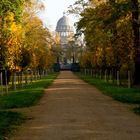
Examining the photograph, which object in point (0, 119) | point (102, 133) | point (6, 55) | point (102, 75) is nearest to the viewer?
point (102, 133)

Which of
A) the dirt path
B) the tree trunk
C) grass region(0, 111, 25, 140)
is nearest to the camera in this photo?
the dirt path

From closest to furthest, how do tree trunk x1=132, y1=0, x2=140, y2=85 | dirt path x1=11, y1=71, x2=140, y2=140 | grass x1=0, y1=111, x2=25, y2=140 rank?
dirt path x1=11, y1=71, x2=140, y2=140 < grass x1=0, y1=111, x2=25, y2=140 < tree trunk x1=132, y1=0, x2=140, y2=85

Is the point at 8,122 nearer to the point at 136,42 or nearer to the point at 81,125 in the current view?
the point at 81,125

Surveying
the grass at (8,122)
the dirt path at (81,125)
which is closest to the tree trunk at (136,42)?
the dirt path at (81,125)

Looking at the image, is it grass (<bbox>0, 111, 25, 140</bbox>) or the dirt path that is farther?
grass (<bbox>0, 111, 25, 140</bbox>)

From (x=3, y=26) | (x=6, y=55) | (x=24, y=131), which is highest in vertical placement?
(x=3, y=26)

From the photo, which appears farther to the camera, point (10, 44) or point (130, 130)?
point (10, 44)

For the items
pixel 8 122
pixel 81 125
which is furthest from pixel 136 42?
pixel 81 125

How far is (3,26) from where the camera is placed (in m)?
39.5

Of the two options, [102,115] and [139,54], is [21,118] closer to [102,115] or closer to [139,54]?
[102,115]

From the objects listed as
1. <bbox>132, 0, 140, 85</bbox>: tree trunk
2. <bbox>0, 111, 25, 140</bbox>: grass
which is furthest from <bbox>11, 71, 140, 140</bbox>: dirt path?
<bbox>132, 0, 140, 85</bbox>: tree trunk

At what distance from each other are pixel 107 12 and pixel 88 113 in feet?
73.1

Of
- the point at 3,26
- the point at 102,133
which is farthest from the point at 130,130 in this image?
the point at 3,26

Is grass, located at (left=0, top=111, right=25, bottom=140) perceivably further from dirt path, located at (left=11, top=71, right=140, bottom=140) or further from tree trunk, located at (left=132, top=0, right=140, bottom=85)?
tree trunk, located at (left=132, top=0, right=140, bottom=85)
